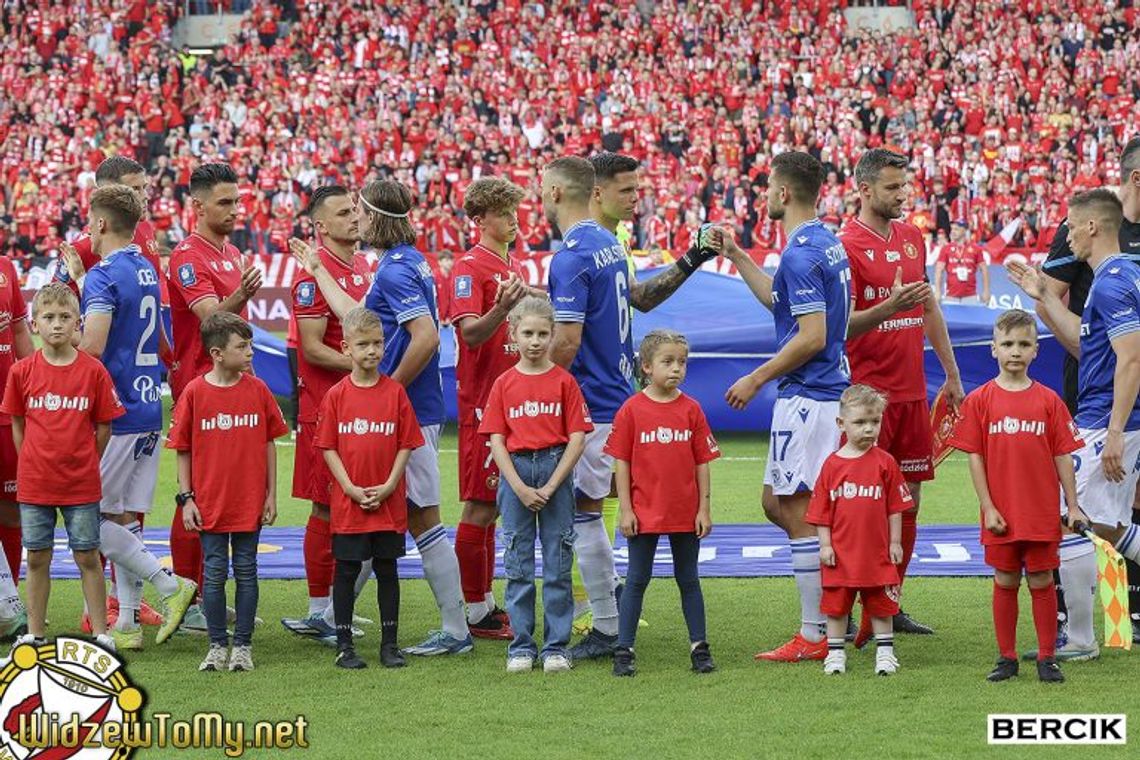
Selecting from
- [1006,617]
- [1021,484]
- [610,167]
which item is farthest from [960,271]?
[1006,617]

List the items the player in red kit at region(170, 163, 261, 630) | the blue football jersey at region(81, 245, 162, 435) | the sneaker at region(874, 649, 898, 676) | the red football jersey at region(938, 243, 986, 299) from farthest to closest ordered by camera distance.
A: the red football jersey at region(938, 243, 986, 299) → the player in red kit at region(170, 163, 261, 630) → the blue football jersey at region(81, 245, 162, 435) → the sneaker at region(874, 649, 898, 676)

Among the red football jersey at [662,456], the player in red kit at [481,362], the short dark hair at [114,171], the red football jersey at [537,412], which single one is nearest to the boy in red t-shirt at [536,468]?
the red football jersey at [537,412]

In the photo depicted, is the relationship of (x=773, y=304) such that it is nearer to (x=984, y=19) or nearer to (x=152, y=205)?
(x=152, y=205)

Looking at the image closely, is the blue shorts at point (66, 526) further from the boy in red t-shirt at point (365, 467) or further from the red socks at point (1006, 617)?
the red socks at point (1006, 617)

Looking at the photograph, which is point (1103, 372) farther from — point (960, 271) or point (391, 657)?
point (960, 271)

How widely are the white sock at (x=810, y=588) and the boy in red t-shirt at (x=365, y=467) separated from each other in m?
1.76

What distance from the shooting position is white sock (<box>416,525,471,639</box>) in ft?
24.1

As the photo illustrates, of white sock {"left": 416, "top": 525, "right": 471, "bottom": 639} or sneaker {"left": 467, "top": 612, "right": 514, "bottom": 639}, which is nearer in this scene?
white sock {"left": 416, "top": 525, "right": 471, "bottom": 639}

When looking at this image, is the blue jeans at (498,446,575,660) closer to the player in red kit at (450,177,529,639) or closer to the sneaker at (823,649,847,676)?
the player in red kit at (450,177,529,639)

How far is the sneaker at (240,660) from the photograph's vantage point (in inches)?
275

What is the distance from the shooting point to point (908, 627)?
7.73 metres

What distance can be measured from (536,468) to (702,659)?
1.07 meters

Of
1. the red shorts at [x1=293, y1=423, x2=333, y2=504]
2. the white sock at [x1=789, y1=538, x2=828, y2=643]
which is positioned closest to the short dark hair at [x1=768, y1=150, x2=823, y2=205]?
the white sock at [x1=789, y1=538, x2=828, y2=643]

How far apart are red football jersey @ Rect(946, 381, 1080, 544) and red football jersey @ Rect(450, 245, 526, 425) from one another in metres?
2.29
